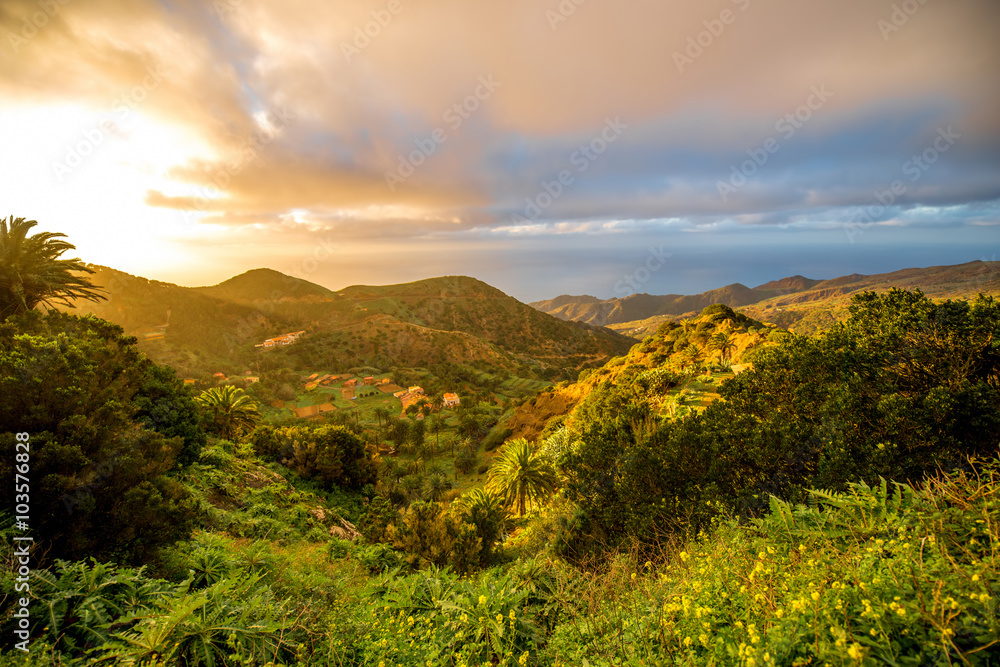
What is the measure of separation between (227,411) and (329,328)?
86022mm

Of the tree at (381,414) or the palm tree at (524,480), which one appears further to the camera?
the tree at (381,414)

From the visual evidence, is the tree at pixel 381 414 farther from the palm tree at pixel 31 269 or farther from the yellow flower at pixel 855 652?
the yellow flower at pixel 855 652

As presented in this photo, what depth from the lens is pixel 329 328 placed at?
98.6 meters

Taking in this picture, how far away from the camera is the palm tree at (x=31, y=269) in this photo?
1010cm

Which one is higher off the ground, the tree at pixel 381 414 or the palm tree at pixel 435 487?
the palm tree at pixel 435 487

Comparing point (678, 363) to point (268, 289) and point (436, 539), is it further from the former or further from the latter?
point (268, 289)

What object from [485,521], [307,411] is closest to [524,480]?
[485,521]

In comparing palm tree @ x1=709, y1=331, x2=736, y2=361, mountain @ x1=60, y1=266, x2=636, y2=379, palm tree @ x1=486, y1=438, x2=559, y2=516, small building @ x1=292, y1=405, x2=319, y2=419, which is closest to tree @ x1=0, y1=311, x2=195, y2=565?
palm tree @ x1=486, y1=438, x2=559, y2=516

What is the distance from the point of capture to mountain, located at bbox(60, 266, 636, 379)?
7912cm

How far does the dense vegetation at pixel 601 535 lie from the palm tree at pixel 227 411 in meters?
6.77

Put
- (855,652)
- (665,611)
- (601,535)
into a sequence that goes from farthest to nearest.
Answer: (601,535) → (665,611) → (855,652)

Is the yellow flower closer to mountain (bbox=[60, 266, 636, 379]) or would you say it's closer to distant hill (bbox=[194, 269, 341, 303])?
mountain (bbox=[60, 266, 636, 379])

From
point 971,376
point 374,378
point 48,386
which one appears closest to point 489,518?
point 48,386

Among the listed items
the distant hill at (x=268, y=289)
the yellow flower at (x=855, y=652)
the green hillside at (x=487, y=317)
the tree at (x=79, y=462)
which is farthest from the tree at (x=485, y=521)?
the distant hill at (x=268, y=289)
